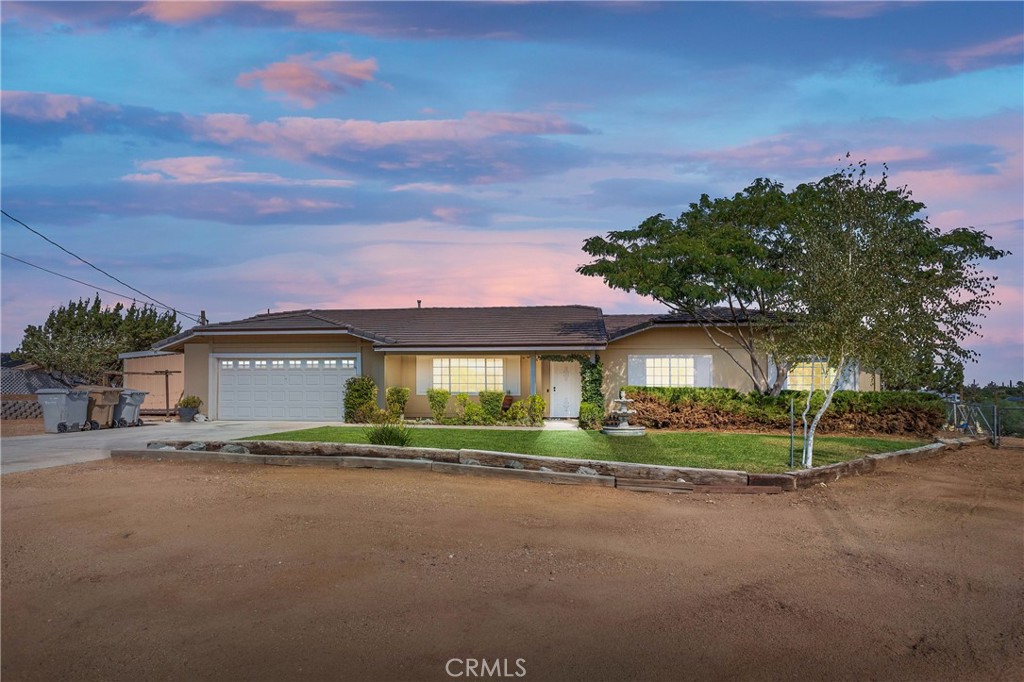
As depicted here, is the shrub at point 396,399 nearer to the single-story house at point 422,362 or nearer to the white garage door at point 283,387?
the single-story house at point 422,362

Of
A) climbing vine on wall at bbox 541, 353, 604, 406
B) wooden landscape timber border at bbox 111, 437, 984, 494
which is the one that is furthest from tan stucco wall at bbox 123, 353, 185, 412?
climbing vine on wall at bbox 541, 353, 604, 406

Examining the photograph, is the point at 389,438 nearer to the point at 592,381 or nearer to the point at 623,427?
the point at 623,427

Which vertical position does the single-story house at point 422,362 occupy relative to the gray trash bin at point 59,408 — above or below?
above

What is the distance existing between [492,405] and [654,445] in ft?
Answer: 22.4

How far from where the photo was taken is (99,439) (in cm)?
1716

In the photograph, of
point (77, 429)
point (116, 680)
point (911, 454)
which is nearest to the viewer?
point (116, 680)

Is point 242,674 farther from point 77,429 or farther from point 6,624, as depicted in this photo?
point 77,429

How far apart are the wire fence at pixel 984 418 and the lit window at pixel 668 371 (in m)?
7.26

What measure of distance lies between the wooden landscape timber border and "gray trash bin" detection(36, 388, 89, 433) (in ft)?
25.1

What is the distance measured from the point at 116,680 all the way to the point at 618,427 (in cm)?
1464

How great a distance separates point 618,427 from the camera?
17.9m

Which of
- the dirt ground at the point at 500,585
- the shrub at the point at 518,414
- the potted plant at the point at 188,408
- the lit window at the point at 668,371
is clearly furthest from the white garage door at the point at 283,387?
the dirt ground at the point at 500,585

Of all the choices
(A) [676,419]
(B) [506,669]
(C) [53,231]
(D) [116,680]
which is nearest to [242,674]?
(D) [116,680]

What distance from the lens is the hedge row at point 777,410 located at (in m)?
18.5
